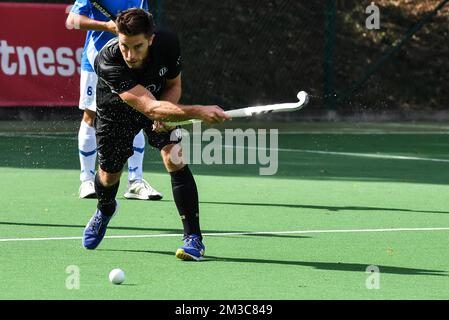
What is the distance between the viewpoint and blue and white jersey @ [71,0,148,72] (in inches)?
427

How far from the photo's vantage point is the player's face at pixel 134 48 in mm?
7551

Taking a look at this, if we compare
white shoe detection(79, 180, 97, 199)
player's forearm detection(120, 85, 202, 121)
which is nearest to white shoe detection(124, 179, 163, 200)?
white shoe detection(79, 180, 97, 199)

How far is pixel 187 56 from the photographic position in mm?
20125

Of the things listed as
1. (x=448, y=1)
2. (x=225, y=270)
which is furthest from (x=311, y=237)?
(x=448, y=1)

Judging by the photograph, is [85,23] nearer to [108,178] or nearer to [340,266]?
[108,178]

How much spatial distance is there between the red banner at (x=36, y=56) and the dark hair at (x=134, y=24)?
1095cm

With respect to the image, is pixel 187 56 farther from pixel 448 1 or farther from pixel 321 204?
pixel 321 204

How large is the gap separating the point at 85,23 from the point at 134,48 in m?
3.08

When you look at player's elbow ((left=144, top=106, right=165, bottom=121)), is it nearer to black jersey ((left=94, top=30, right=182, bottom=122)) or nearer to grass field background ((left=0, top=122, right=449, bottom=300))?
black jersey ((left=94, top=30, right=182, bottom=122))

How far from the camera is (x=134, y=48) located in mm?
7602

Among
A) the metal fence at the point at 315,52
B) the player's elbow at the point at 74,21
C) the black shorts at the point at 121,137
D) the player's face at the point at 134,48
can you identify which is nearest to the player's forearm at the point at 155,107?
the player's face at the point at 134,48

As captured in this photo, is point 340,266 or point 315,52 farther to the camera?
point 315,52

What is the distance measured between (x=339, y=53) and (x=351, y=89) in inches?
33.5

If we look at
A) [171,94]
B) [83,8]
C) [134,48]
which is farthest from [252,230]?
[83,8]
